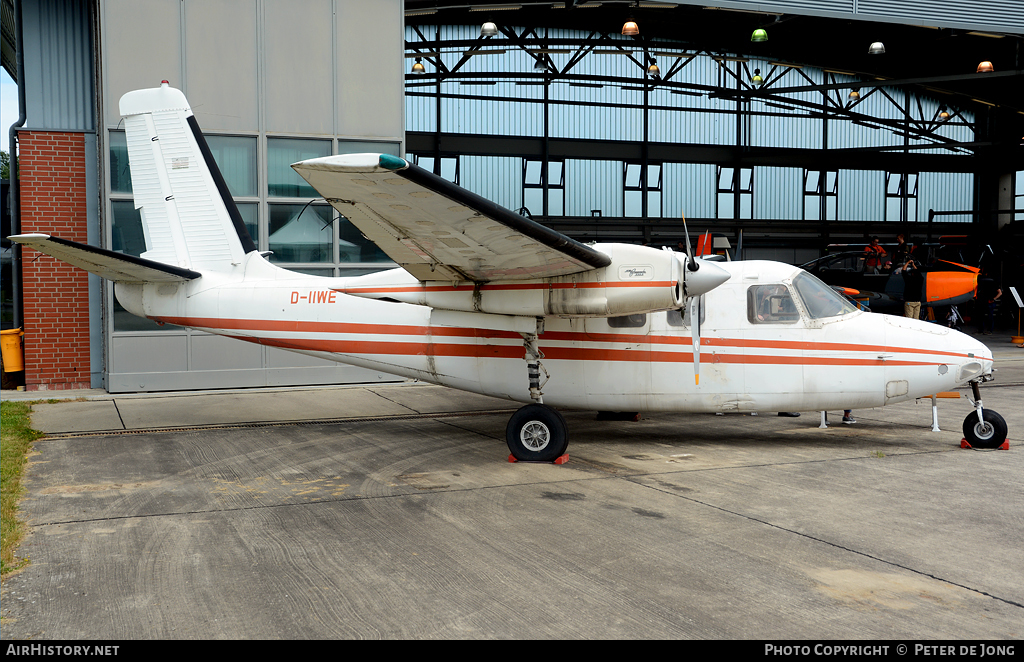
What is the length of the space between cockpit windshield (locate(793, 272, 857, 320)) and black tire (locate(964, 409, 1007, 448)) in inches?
79.6

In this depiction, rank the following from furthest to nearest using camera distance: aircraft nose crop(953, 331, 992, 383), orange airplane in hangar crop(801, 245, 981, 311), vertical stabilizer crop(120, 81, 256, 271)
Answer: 1. orange airplane in hangar crop(801, 245, 981, 311)
2. vertical stabilizer crop(120, 81, 256, 271)
3. aircraft nose crop(953, 331, 992, 383)

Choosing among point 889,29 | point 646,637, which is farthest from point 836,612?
point 889,29

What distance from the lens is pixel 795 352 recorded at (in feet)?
29.5

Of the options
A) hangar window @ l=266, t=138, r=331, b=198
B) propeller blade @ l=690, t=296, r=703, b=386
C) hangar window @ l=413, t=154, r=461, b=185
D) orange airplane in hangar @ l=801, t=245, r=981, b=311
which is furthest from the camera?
hangar window @ l=413, t=154, r=461, b=185

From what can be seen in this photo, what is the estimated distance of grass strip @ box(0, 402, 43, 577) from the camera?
18.0ft

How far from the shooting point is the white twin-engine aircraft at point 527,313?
8.15 metres

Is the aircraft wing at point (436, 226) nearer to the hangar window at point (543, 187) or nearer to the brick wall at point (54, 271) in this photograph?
the brick wall at point (54, 271)

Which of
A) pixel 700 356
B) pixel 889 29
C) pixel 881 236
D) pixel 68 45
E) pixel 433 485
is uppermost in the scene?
pixel 889 29

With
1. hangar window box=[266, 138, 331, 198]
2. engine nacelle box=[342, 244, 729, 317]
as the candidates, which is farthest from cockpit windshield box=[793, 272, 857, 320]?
hangar window box=[266, 138, 331, 198]

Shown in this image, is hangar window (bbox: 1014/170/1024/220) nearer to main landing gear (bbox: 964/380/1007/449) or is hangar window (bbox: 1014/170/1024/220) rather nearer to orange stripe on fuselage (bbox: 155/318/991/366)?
main landing gear (bbox: 964/380/1007/449)

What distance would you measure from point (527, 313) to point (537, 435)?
143cm

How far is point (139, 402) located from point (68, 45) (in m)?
7.39

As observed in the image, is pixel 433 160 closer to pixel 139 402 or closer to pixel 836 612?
pixel 139 402

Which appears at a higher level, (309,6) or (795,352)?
(309,6)
